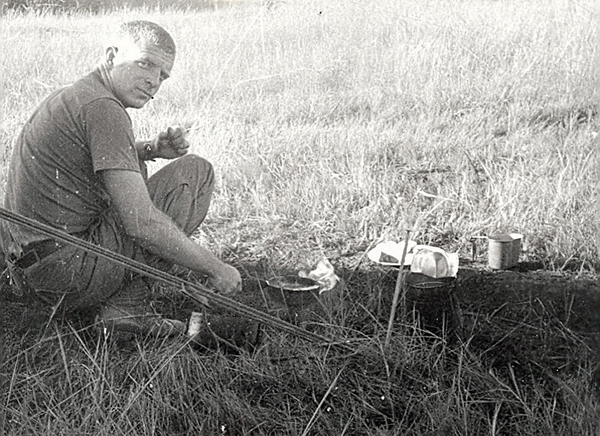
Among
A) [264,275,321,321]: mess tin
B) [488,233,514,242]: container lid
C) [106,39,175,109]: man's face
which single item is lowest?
[264,275,321,321]: mess tin

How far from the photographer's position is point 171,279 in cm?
286

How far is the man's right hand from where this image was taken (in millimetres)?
2980

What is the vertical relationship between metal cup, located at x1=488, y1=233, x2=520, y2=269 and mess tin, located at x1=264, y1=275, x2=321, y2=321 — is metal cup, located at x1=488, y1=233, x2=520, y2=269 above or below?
above

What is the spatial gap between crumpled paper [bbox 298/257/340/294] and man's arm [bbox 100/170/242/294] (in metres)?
0.30

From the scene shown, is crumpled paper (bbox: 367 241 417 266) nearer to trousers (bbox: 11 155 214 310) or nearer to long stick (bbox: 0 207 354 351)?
long stick (bbox: 0 207 354 351)

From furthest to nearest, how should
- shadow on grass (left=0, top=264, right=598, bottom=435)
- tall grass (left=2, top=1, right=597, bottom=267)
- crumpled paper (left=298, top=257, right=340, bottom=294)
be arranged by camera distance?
crumpled paper (left=298, top=257, right=340, bottom=294), tall grass (left=2, top=1, right=597, bottom=267), shadow on grass (left=0, top=264, right=598, bottom=435)

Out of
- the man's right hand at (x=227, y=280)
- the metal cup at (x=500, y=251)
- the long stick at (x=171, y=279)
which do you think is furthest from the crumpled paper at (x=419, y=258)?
the man's right hand at (x=227, y=280)

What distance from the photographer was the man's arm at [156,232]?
288 cm

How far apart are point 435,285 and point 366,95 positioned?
72 cm

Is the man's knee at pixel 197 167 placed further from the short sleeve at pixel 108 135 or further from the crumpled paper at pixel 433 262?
the crumpled paper at pixel 433 262

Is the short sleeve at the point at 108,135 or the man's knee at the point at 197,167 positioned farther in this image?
the man's knee at the point at 197,167

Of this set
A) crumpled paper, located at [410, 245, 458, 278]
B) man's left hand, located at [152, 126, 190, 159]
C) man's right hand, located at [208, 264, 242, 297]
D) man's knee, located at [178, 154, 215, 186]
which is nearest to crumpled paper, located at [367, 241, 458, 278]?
crumpled paper, located at [410, 245, 458, 278]

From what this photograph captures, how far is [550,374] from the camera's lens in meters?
2.91

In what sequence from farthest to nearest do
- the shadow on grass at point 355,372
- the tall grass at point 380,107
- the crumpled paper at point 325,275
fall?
1. the crumpled paper at point 325,275
2. the tall grass at point 380,107
3. the shadow on grass at point 355,372
